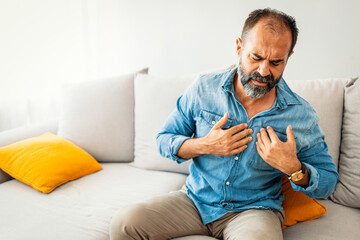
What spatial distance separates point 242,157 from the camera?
3.61 ft

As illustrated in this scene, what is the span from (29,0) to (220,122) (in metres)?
2.08

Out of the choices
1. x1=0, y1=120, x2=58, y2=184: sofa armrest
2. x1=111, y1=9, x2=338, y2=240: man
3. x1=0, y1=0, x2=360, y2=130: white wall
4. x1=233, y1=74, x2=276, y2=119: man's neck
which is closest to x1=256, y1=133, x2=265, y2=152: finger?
x1=111, y1=9, x2=338, y2=240: man

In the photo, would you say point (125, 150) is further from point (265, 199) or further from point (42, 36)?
point (42, 36)

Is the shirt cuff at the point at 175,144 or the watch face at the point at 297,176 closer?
the watch face at the point at 297,176

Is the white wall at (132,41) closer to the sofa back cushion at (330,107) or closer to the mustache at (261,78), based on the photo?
the sofa back cushion at (330,107)

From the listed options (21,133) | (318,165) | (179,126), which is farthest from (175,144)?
(21,133)

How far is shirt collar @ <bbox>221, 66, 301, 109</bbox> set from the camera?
1.10 metres

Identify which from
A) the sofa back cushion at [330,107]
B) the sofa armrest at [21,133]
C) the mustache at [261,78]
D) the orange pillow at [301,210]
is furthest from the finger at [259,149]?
the sofa armrest at [21,133]

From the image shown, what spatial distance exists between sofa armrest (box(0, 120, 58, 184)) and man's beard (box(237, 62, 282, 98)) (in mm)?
1389

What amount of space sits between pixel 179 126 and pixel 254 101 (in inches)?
13.1

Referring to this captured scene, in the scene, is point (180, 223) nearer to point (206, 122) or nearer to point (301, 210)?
point (206, 122)

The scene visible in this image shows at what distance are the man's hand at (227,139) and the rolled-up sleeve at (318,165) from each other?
237 mm

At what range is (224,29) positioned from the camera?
6.34 feet

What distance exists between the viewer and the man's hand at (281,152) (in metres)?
0.99
